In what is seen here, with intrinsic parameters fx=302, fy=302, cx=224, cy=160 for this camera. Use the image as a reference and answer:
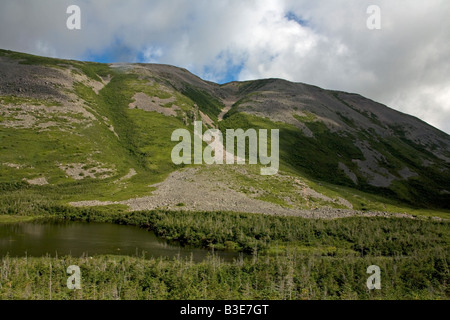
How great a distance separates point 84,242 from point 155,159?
236 ft

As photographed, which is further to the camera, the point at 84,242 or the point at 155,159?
the point at 155,159

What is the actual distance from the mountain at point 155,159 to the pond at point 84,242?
14078 millimetres

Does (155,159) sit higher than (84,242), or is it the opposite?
(155,159)

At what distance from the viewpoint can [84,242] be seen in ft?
159

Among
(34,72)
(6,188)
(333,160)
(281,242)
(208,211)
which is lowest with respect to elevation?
(281,242)

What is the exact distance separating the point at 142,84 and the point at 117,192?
122m

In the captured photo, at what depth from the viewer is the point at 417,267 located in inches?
1481

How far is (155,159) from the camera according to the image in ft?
390

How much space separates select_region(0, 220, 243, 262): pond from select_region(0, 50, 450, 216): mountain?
1408cm

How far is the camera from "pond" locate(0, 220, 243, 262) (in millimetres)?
42875

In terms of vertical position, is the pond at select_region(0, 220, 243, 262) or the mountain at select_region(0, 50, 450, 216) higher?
the mountain at select_region(0, 50, 450, 216)

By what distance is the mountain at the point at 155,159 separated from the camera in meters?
82.4
